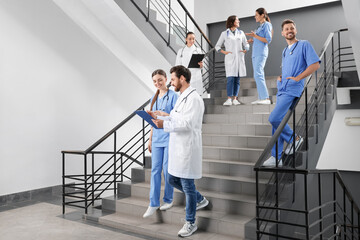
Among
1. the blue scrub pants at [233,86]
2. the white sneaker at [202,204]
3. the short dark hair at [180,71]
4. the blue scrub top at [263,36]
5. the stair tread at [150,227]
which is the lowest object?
the stair tread at [150,227]

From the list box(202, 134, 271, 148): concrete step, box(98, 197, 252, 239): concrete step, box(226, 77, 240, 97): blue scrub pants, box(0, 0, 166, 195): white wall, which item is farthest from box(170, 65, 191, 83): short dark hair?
box(0, 0, 166, 195): white wall

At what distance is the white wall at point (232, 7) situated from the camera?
791 centimetres

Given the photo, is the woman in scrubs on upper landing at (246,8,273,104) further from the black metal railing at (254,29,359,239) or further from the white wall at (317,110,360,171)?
the white wall at (317,110,360,171)

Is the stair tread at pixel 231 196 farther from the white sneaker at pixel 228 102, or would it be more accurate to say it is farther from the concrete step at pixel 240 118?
the white sneaker at pixel 228 102

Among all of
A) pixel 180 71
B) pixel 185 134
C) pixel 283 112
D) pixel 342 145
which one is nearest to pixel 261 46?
pixel 283 112

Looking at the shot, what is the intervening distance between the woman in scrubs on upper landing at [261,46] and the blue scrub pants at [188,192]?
91.1 inches

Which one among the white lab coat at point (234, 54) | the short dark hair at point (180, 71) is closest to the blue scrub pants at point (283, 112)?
the short dark hair at point (180, 71)

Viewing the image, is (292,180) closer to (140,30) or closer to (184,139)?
(184,139)

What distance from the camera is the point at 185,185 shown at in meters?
3.36

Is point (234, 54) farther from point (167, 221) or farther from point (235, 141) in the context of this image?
point (167, 221)

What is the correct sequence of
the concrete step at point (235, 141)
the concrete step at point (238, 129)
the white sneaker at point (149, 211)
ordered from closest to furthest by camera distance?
the white sneaker at point (149, 211) < the concrete step at point (235, 141) < the concrete step at point (238, 129)

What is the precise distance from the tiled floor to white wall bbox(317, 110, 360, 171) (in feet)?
17.4

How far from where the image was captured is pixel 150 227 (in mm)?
3793

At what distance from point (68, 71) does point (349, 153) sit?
5853 millimetres
